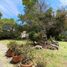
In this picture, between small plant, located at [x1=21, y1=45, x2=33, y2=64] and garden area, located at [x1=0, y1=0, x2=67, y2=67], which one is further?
garden area, located at [x1=0, y1=0, x2=67, y2=67]

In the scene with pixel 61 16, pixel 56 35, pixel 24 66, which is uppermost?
pixel 61 16

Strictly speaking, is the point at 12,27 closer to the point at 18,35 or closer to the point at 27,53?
the point at 18,35

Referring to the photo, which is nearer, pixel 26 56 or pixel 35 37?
pixel 26 56

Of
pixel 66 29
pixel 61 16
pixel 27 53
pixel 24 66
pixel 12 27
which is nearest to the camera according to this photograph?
pixel 24 66

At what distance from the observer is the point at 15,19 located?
30.4 m

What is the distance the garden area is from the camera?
1195cm

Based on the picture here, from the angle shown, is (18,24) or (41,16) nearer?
(41,16)

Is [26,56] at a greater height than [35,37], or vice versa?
[35,37]

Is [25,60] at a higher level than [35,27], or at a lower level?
lower

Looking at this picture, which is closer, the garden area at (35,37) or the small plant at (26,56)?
the small plant at (26,56)

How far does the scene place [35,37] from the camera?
1859 cm

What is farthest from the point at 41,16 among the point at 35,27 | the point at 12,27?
the point at 12,27

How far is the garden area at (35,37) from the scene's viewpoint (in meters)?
11.9

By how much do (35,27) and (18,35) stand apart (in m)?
7.80
